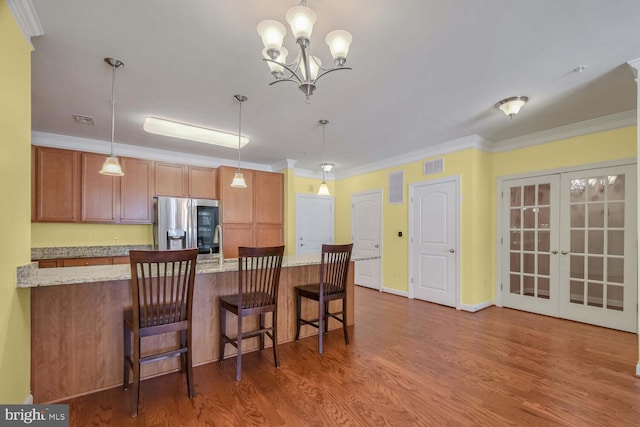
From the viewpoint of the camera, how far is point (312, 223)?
6.44m

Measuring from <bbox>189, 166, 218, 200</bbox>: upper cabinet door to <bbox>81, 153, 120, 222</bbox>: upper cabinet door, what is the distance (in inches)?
40.2

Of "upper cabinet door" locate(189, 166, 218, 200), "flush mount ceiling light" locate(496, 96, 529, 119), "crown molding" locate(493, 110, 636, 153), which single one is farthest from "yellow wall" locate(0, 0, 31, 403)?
"crown molding" locate(493, 110, 636, 153)

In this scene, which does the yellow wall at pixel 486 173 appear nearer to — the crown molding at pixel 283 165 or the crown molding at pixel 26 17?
the crown molding at pixel 283 165

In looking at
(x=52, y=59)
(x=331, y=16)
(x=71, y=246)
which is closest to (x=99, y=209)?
(x=71, y=246)

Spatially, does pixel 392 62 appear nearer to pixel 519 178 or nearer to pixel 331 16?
pixel 331 16

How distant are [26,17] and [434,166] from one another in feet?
15.4

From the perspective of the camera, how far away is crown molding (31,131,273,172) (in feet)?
12.9

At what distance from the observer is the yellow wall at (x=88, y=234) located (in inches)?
160

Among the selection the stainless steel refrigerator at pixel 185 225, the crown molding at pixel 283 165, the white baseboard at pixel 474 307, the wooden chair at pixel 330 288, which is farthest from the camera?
the crown molding at pixel 283 165

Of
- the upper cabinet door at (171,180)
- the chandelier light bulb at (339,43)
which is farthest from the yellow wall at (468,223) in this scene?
the upper cabinet door at (171,180)

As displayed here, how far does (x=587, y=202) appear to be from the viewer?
371 cm

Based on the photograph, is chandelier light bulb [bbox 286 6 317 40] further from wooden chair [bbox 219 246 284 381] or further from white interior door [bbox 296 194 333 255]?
white interior door [bbox 296 194 333 255]

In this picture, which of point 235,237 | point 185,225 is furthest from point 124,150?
point 235,237

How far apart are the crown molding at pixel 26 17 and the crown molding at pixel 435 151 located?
4.52 m
